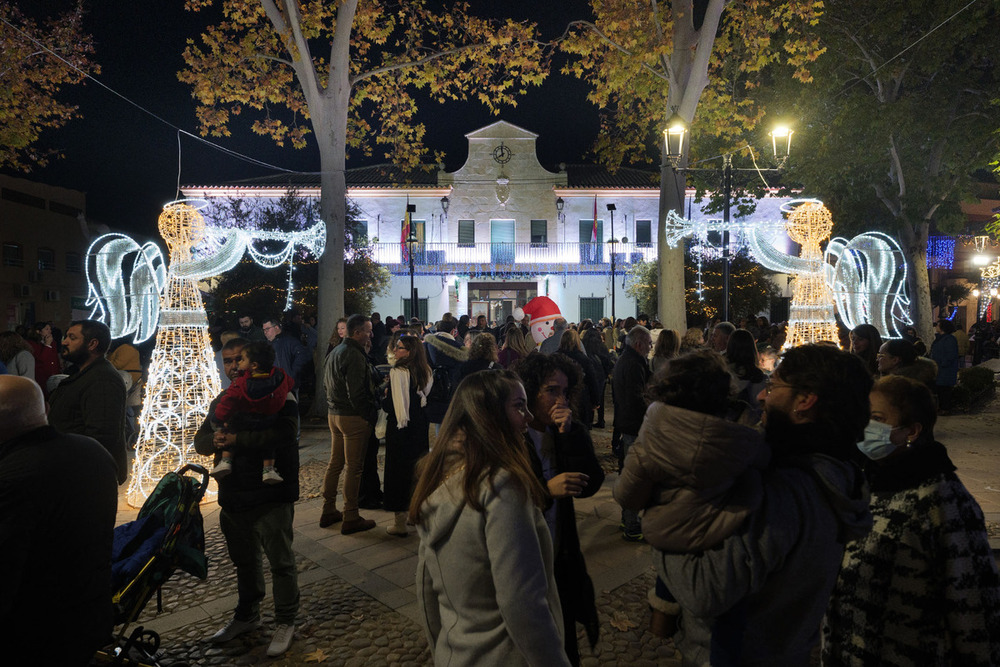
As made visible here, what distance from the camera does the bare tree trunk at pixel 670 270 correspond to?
405 inches

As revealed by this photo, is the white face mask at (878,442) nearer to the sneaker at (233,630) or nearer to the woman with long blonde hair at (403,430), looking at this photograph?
the sneaker at (233,630)

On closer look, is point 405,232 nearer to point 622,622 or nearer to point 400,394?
point 400,394

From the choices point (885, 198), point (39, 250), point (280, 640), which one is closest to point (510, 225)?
point (885, 198)

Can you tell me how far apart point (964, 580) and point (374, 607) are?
326 cm

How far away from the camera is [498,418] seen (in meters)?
1.93

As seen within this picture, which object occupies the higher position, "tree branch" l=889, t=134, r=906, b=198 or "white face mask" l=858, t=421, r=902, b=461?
"tree branch" l=889, t=134, r=906, b=198

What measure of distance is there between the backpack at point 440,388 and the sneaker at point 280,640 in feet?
7.62

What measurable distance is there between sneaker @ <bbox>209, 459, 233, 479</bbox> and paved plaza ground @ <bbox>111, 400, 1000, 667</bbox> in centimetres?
102

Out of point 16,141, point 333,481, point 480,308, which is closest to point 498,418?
point 333,481

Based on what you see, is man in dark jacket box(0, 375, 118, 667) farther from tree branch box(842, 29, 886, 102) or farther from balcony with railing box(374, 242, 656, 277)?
balcony with railing box(374, 242, 656, 277)

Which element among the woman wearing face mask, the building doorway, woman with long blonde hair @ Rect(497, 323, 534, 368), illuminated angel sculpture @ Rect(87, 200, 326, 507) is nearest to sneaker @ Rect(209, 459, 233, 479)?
the woman wearing face mask

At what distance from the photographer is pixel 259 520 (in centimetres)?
352

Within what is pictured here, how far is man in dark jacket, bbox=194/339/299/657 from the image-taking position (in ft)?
11.4

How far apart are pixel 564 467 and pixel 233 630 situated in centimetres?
241
